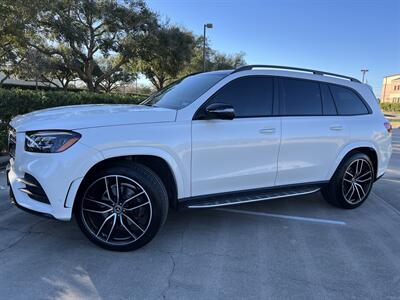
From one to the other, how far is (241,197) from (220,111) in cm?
109

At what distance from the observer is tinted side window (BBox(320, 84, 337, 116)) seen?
4837 millimetres

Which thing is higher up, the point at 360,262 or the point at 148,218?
the point at 148,218

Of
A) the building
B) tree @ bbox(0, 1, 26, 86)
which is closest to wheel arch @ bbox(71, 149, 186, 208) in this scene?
tree @ bbox(0, 1, 26, 86)

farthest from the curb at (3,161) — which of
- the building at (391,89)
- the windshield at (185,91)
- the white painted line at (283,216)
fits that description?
the building at (391,89)

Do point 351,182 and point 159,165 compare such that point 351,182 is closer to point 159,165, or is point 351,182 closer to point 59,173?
point 159,165

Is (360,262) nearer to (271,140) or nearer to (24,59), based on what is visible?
(271,140)

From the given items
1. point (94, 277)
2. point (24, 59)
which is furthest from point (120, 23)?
point (94, 277)

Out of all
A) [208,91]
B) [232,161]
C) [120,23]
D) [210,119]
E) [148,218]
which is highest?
[120,23]

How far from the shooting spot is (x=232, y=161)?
13.1ft

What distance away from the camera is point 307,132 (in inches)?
178

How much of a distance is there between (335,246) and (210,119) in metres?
1.92

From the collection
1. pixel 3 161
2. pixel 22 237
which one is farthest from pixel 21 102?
pixel 22 237

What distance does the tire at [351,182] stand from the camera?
503 cm

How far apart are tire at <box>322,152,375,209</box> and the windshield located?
2188mm
